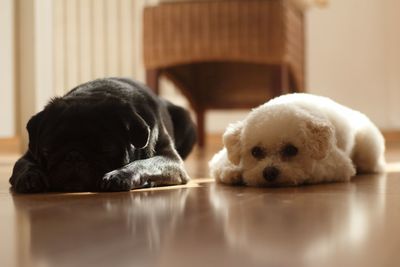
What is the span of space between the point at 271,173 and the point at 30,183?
2.33 ft

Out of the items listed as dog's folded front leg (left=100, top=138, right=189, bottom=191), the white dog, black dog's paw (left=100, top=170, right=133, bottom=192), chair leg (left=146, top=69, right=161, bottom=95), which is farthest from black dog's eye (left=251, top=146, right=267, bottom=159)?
chair leg (left=146, top=69, right=161, bottom=95)

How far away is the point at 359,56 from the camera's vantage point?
5926 millimetres

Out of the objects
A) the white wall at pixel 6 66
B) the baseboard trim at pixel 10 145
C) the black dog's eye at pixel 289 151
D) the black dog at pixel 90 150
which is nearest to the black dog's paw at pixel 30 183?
the black dog at pixel 90 150

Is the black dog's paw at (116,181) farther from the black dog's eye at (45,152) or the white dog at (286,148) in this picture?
the white dog at (286,148)

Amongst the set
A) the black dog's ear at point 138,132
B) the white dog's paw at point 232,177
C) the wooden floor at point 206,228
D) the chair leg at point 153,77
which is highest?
the chair leg at point 153,77

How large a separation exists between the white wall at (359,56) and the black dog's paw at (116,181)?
4.32 meters

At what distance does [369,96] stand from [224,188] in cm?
423

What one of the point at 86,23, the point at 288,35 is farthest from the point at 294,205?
the point at 86,23

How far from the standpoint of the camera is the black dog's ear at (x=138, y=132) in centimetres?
196

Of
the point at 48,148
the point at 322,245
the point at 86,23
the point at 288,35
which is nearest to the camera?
the point at 322,245

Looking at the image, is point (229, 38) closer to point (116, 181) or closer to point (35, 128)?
point (35, 128)

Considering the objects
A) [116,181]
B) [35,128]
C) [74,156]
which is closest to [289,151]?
[116,181]

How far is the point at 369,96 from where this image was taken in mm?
5930

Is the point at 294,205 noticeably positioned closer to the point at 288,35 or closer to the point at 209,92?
the point at 288,35
